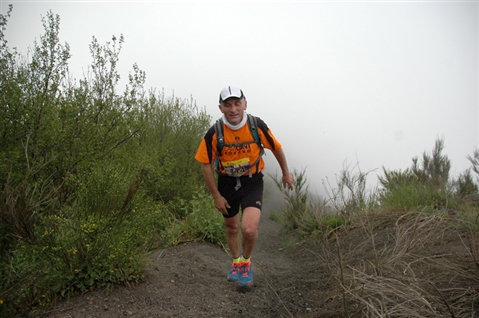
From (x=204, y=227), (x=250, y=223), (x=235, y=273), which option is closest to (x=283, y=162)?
(x=250, y=223)

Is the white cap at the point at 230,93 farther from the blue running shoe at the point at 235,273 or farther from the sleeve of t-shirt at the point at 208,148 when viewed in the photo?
the blue running shoe at the point at 235,273

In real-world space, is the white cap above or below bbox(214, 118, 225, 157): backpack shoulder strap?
above

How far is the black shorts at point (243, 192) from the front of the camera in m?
4.62

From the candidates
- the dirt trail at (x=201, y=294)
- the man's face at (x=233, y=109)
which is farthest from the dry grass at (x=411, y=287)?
the man's face at (x=233, y=109)

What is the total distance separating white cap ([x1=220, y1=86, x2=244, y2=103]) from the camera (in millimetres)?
4469

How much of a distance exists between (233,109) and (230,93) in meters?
0.18

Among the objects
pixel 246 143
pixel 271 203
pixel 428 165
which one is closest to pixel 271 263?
pixel 246 143

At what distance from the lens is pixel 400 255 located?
3336mm

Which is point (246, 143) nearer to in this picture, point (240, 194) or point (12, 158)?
point (240, 194)

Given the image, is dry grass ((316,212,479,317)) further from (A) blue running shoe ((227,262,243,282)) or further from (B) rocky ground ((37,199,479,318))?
(A) blue running shoe ((227,262,243,282))

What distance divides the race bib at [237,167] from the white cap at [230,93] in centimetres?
68

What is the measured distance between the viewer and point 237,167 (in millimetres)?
4590

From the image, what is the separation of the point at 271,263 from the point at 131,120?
10.5 ft

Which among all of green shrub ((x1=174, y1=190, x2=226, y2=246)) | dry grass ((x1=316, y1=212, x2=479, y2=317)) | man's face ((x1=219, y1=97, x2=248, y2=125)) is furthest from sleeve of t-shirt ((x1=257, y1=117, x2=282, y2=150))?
green shrub ((x1=174, y1=190, x2=226, y2=246))
